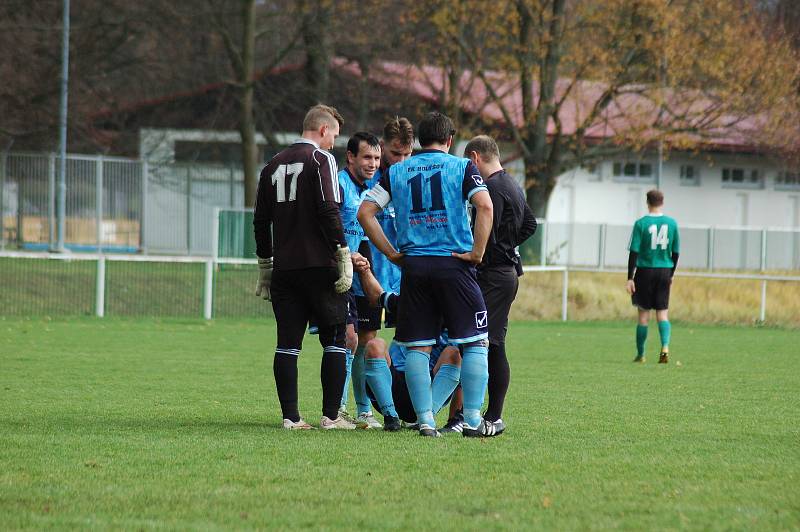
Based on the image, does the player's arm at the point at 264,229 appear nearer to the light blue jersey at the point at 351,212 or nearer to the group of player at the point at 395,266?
the group of player at the point at 395,266

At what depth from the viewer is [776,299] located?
2491cm

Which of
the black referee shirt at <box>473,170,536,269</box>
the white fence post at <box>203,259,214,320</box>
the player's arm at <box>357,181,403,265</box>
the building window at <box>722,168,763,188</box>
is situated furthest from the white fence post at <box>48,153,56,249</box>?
the building window at <box>722,168,763,188</box>

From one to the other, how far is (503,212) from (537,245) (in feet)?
63.2

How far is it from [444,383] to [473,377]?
1.22 ft

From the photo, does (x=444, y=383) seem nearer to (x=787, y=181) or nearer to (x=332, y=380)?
(x=332, y=380)

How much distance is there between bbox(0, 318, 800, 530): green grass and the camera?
509 cm

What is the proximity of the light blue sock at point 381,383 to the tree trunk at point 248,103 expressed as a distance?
2487cm

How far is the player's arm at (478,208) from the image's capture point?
285 inches

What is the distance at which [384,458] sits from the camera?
258 inches

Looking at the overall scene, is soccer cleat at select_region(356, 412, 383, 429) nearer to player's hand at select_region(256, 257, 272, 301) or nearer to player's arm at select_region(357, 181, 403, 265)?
player's hand at select_region(256, 257, 272, 301)

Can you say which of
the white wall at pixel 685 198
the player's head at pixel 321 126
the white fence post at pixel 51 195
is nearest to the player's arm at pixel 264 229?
the player's head at pixel 321 126

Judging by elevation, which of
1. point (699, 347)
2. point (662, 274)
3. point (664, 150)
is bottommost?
point (699, 347)

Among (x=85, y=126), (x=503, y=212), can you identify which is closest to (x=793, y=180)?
(x=85, y=126)

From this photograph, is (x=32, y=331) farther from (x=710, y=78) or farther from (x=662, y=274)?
(x=710, y=78)
